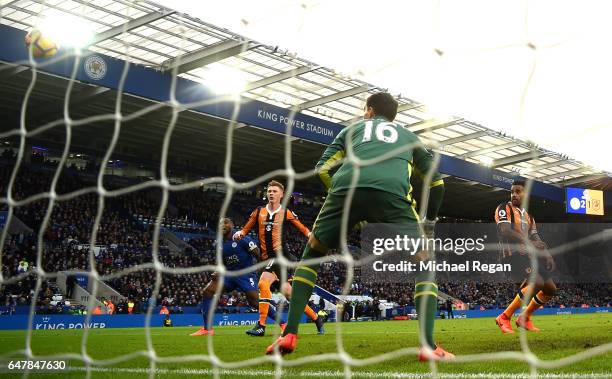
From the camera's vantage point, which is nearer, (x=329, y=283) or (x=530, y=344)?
(x=530, y=344)

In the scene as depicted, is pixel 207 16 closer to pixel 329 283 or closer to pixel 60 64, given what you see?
pixel 60 64

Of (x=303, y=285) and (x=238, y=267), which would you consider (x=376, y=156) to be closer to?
(x=303, y=285)

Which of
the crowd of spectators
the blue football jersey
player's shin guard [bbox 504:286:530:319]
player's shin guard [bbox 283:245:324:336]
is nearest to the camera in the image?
player's shin guard [bbox 283:245:324:336]

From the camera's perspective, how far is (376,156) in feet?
12.1

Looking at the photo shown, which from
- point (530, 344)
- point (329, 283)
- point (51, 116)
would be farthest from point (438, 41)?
point (329, 283)

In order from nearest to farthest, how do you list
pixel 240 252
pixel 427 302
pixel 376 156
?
pixel 427 302
pixel 376 156
pixel 240 252

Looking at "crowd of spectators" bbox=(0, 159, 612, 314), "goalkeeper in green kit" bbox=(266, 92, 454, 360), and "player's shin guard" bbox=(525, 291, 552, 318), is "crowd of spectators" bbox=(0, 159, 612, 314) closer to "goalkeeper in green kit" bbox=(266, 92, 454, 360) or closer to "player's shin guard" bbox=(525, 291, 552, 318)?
"player's shin guard" bbox=(525, 291, 552, 318)

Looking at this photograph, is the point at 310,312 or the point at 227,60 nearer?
the point at 310,312

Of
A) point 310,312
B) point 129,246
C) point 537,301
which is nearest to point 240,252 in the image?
point 310,312

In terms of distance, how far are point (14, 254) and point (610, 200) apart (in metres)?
29.3

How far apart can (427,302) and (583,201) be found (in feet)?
92.8

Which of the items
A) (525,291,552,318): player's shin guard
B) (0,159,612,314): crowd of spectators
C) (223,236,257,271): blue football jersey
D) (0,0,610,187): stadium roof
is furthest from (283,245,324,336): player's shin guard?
(0,159,612,314): crowd of spectators

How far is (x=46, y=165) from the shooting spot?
22.2m

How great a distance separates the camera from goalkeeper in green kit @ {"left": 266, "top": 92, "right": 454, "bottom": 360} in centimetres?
363
